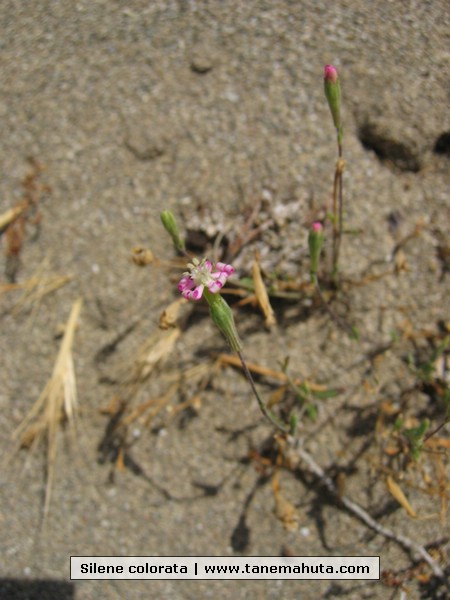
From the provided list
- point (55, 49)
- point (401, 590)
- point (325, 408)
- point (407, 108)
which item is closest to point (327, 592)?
point (401, 590)

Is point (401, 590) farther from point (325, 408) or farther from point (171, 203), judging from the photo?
point (171, 203)

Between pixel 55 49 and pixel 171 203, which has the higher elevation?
pixel 55 49

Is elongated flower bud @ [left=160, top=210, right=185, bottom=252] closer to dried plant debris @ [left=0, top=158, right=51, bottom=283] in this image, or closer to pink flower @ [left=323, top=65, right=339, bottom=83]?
pink flower @ [left=323, top=65, right=339, bottom=83]

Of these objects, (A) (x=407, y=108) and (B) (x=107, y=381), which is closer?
(A) (x=407, y=108)
